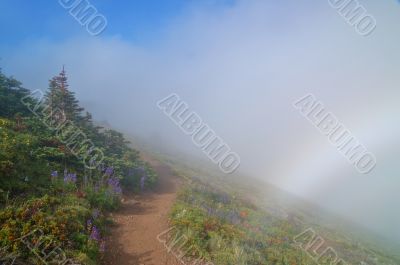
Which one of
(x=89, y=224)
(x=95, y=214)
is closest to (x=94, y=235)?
(x=89, y=224)

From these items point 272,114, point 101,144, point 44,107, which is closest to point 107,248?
point 101,144

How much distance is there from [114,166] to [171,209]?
399 centimetres

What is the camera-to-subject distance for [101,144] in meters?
15.5

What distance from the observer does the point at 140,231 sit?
9.84 m

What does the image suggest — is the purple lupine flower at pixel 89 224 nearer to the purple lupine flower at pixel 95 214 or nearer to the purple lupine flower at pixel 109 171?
the purple lupine flower at pixel 95 214

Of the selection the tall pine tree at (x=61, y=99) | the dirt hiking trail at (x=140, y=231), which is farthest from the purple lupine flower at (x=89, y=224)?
the tall pine tree at (x=61, y=99)

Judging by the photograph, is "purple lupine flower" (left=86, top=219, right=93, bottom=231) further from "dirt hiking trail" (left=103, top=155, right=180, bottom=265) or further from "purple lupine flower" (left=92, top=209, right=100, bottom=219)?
"dirt hiking trail" (left=103, top=155, right=180, bottom=265)

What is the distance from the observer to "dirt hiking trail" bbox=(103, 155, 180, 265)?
8103 millimetres

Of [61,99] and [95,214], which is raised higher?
[61,99]

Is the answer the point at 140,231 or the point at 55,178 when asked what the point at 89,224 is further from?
the point at 55,178

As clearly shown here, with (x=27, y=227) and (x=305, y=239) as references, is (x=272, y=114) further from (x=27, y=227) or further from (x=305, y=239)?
(x=27, y=227)

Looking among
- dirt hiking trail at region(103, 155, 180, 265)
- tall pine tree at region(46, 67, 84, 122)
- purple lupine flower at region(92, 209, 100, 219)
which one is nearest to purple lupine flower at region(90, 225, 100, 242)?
dirt hiking trail at region(103, 155, 180, 265)

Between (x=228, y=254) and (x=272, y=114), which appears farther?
(x=272, y=114)

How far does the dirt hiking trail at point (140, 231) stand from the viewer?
319 inches
